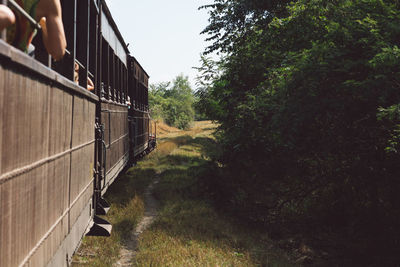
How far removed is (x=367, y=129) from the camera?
6797 millimetres

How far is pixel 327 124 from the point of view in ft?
24.4

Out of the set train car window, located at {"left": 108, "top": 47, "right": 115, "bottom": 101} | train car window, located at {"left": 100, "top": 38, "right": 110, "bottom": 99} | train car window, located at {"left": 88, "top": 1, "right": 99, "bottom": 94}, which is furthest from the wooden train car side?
train car window, located at {"left": 108, "top": 47, "right": 115, "bottom": 101}

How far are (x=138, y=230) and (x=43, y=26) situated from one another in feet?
22.3

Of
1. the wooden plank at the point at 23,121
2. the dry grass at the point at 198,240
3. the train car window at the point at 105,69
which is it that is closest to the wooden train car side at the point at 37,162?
the wooden plank at the point at 23,121

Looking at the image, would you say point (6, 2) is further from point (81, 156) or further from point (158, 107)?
point (158, 107)

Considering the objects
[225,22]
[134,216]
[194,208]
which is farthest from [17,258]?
[225,22]

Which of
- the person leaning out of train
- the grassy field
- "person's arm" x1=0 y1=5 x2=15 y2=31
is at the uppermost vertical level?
the person leaning out of train

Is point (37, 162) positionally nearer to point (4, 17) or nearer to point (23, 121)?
point (23, 121)

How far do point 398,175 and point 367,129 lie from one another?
97cm

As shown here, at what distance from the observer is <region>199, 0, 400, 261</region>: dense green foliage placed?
6.29 meters

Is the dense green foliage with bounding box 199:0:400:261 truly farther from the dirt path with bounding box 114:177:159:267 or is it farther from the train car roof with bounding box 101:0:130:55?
the train car roof with bounding box 101:0:130:55

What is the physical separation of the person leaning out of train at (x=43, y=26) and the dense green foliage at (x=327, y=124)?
467 centimetres

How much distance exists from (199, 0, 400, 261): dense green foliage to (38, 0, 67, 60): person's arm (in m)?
4.65

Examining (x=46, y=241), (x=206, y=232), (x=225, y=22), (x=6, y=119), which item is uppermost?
(x=225, y=22)
